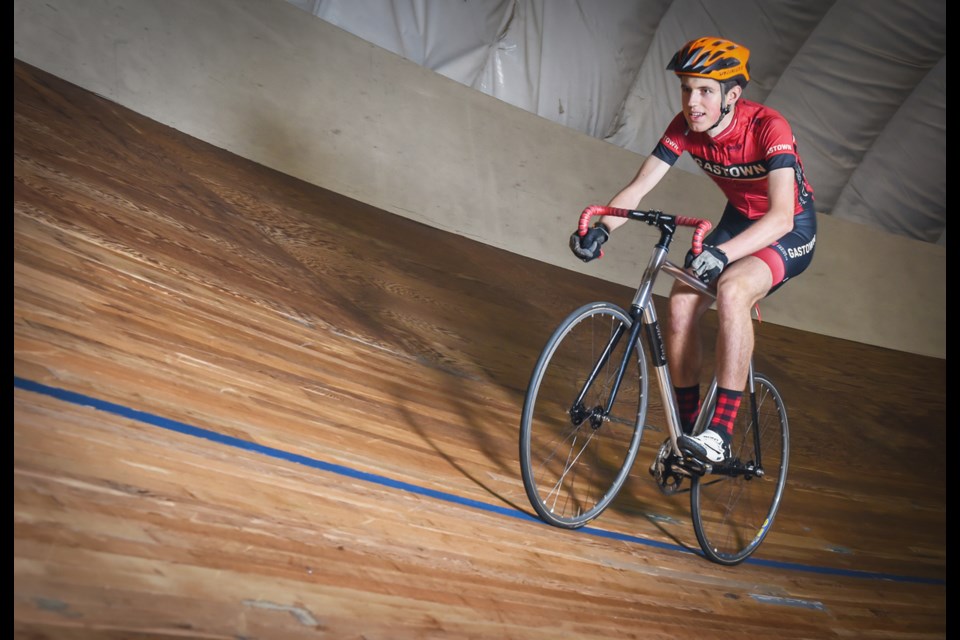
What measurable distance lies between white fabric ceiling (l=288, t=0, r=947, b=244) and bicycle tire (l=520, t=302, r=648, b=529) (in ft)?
13.2

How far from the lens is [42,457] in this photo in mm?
1796

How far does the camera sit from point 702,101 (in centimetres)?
277

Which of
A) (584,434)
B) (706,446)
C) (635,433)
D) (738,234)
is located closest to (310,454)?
(635,433)

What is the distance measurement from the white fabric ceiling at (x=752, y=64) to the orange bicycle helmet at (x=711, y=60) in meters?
4.41

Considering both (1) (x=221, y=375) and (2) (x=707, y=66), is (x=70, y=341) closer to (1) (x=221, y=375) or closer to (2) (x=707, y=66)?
(1) (x=221, y=375)

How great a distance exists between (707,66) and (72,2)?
3895 millimetres

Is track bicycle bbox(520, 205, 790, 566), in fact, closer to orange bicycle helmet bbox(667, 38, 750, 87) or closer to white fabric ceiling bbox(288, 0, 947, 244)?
orange bicycle helmet bbox(667, 38, 750, 87)

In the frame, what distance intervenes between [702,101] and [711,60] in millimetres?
134

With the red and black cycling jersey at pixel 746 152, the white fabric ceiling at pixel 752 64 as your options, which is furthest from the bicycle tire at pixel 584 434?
the white fabric ceiling at pixel 752 64

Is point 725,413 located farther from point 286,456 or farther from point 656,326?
point 286,456

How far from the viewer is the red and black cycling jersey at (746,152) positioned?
110 inches

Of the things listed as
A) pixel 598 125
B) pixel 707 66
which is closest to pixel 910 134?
pixel 598 125

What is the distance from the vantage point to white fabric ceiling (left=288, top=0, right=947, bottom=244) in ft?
23.0

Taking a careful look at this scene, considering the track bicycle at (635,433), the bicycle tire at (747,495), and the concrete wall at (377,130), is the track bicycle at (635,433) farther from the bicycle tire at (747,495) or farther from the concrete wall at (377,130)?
the concrete wall at (377,130)
